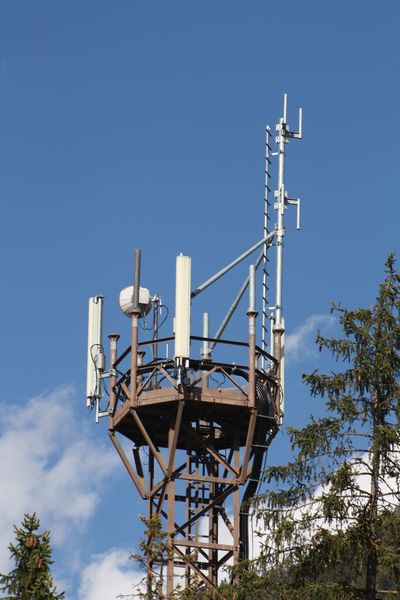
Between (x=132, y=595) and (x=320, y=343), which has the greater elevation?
(x=320, y=343)

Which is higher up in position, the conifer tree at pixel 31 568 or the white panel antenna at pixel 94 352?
the white panel antenna at pixel 94 352

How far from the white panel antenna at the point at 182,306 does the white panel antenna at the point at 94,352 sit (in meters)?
3.59

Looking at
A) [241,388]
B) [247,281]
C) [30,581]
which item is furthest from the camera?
[247,281]

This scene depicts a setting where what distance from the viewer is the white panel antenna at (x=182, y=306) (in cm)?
4603

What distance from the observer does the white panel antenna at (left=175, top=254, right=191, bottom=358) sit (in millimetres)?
46031

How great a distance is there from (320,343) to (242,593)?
5.33m

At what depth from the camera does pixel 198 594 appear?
132 feet

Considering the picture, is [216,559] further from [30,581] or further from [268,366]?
[30,581]

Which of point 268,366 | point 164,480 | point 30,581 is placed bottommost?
point 30,581

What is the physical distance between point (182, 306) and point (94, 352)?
3986mm

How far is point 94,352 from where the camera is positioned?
4950cm

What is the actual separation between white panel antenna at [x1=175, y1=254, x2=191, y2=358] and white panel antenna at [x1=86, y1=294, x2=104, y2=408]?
11.8ft

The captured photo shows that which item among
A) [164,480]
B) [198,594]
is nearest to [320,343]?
[198,594]

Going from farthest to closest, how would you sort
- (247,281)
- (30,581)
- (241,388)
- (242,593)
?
(247,281) < (241,388) < (242,593) < (30,581)
